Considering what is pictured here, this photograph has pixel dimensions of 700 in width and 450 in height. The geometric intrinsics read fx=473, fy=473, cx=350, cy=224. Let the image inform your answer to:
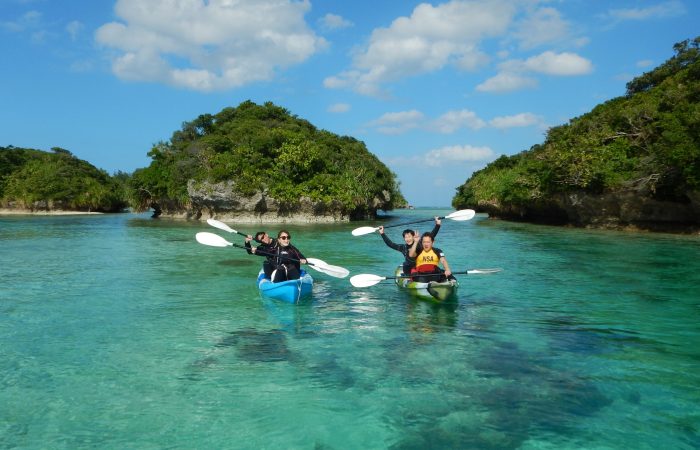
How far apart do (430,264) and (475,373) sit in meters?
4.07

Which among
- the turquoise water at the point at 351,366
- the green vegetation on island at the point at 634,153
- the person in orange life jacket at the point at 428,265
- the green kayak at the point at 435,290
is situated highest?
the green vegetation on island at the point at 634,153

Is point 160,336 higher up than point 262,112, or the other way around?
point 262,112

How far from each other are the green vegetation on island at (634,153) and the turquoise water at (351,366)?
12.8 m

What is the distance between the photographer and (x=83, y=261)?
16.5 meters

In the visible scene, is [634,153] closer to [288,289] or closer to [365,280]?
[365,280]

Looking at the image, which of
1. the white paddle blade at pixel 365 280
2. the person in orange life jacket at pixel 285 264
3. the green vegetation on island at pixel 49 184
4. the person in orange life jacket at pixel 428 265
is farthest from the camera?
the green vegetation on island at pixel 49 184

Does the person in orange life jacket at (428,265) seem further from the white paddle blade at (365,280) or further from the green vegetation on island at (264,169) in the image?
the green vegetation on island at (264,169)

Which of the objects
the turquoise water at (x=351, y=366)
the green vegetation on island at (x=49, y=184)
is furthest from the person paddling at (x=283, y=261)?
the green vegetation on island at (x=49, y=184)

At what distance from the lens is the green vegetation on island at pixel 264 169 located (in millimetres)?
43344

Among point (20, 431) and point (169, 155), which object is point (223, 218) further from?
point (20, 431)

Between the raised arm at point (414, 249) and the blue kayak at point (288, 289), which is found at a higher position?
the raised arm at point (414, 249)

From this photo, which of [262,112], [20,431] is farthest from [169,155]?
Answer: [20,431]

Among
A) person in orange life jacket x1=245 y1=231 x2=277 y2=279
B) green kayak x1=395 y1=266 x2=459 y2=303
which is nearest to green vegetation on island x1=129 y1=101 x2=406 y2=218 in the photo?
person in orange life jacket x1=245 y1=231 x2=277 y2=279

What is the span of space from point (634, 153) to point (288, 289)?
88.4ft
